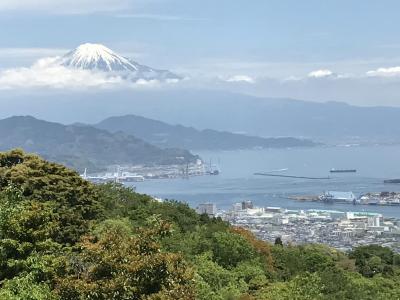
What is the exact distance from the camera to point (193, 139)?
11231 centimetres

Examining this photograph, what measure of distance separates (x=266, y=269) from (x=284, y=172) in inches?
2837

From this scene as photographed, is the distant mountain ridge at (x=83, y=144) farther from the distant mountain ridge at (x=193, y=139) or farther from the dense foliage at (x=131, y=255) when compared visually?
the dense foliage at (x=131, y=255)

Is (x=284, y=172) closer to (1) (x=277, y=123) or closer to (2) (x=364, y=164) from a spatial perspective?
(2) (x=364, y=164)

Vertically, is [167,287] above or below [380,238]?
above

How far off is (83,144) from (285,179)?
26140 mm

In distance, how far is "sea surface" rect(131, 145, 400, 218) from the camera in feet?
194

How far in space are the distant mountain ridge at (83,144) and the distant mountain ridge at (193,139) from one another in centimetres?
1747

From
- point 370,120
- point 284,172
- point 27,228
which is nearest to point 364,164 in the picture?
point 284,172

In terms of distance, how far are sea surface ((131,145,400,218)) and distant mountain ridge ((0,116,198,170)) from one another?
339 inches

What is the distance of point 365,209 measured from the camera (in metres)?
52.2

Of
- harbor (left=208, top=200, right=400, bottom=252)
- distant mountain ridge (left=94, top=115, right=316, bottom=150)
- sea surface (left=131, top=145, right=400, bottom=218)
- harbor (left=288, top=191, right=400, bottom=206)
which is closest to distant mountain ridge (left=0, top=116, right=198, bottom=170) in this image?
sea surface (left=131, top=145, right=400, bottom=218)

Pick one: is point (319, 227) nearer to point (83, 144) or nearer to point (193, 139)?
point (83, 144)

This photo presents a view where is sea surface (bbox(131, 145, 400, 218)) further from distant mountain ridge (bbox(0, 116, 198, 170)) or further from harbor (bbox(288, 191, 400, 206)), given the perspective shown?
distant mountain ridge (bbox(0, 116, 198, 170))

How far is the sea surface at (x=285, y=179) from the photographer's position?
59.2m
